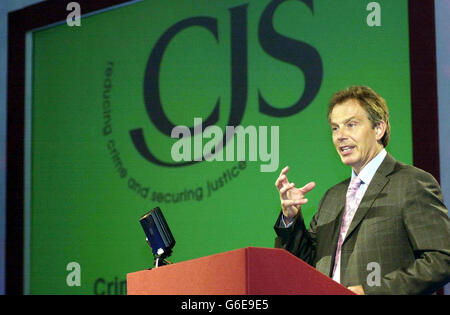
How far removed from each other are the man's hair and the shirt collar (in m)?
0.10

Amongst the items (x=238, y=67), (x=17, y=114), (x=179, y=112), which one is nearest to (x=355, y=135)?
(x=238, y=67)

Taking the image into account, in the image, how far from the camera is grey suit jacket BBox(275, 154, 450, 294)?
180 cm

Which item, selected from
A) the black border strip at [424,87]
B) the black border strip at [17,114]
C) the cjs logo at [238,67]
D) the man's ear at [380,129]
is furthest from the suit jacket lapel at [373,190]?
the black border strip at [17,114]

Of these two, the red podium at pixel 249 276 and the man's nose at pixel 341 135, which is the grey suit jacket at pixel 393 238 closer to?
the man's nose at pixel 341 135

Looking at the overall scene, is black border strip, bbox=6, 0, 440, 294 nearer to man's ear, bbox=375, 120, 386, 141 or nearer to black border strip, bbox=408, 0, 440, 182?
black border strip, bbox=408, 0, 440, 182

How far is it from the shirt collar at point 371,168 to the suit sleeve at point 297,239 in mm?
225

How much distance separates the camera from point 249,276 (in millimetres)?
1155

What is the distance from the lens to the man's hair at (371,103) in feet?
7.13

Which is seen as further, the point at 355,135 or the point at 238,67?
the point at 238,67

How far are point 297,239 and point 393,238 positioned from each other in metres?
0.31

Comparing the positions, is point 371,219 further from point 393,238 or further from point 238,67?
point 238,67

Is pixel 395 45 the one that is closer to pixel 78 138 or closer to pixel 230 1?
pixel 230 1
